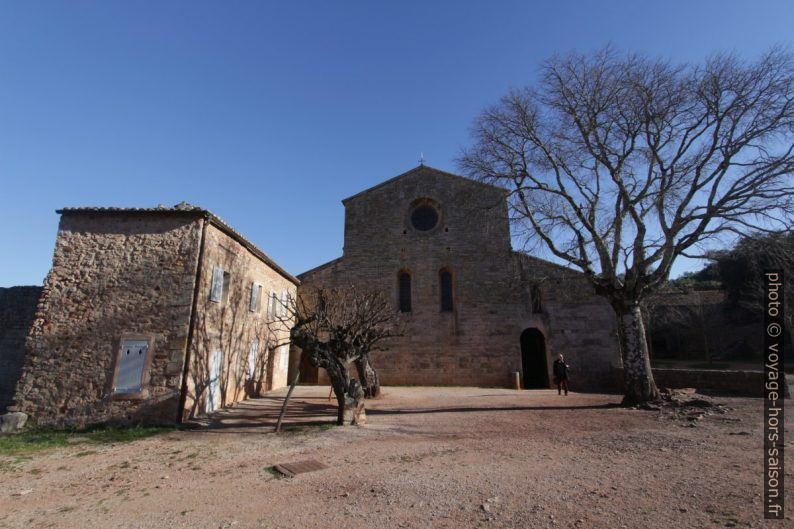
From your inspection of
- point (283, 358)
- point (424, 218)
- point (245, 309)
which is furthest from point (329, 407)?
point (424, 218)

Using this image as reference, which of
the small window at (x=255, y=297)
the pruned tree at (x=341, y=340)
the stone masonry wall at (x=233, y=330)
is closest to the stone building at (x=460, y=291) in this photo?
the stone masonry wall at (x=233, y=330)

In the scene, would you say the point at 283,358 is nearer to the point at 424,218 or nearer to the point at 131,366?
the point at 131,366

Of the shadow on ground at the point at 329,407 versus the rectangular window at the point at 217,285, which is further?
the rectangular window at the point at 217,285

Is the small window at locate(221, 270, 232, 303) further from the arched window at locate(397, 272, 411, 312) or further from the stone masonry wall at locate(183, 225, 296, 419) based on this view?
the arched window at locate(397, 272, 411, 312)

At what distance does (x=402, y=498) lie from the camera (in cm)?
485

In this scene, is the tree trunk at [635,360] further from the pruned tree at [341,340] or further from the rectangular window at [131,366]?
the rectangular window at [131,366]

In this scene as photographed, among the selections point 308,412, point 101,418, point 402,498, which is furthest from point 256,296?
point 402,498

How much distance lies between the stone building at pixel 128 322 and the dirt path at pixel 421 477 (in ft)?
5.78

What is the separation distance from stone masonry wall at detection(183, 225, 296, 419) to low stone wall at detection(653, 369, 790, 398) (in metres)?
13.3

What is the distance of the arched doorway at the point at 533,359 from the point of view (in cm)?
1934

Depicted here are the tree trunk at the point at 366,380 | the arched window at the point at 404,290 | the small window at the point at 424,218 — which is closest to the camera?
the tree trunk at the point at 366,380

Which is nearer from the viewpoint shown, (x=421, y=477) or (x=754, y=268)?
(x=421, y=477)

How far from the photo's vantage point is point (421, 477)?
5.61 metres

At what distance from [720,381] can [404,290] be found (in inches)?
496
